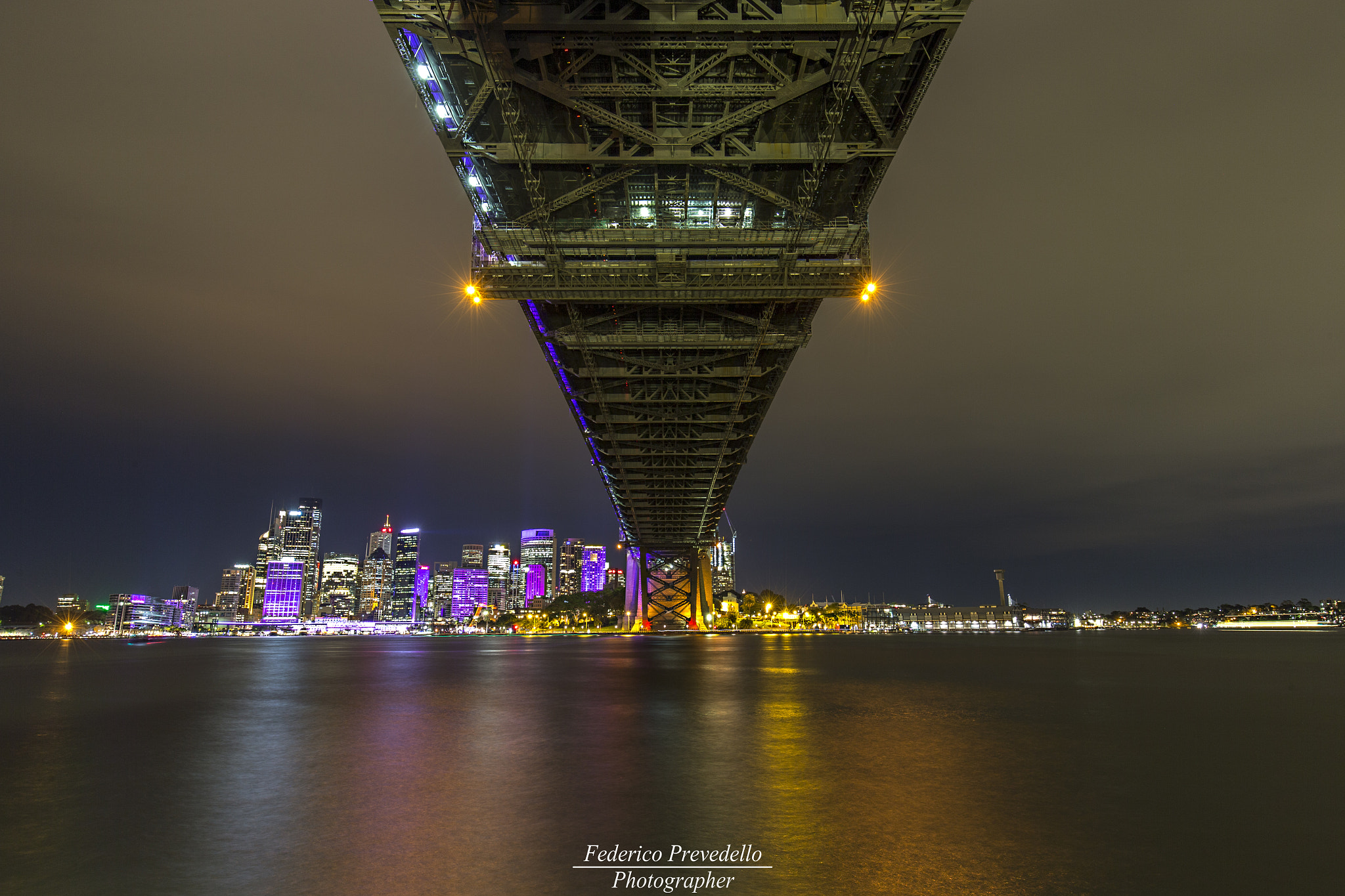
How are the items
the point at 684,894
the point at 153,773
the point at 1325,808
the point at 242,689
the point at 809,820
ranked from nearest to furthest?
the point at 684,894, the point at 809,820, the point at 1325,808, the point at 153,773, the point at 242,689

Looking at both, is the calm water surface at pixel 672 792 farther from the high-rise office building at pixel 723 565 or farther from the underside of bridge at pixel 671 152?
the high-rise office building at pixel 723 565

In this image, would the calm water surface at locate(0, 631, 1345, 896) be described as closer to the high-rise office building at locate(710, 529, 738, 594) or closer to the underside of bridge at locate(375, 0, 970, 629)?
the underside of bridge at locate(375, 0, 970, 629)

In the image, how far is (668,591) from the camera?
3900 inches

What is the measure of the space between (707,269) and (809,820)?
19464mm

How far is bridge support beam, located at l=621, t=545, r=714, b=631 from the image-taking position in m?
95.8

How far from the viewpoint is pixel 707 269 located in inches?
925

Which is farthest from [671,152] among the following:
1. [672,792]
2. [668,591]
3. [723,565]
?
[723,565]

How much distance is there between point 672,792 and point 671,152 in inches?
607

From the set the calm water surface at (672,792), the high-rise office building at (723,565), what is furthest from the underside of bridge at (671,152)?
the high-rise office building at (723,565)

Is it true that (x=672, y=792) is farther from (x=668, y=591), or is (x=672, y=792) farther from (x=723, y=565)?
(x=723, y=565)

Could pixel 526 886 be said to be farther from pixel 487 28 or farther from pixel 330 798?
pixel 487 28

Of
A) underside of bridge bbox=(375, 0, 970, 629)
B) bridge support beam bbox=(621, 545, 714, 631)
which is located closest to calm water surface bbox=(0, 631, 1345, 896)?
underside of bridge bbox=(375, 0, 970, 629)

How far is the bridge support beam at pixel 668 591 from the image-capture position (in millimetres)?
→ 95750

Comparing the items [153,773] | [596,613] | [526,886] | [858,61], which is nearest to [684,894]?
[526,886]
